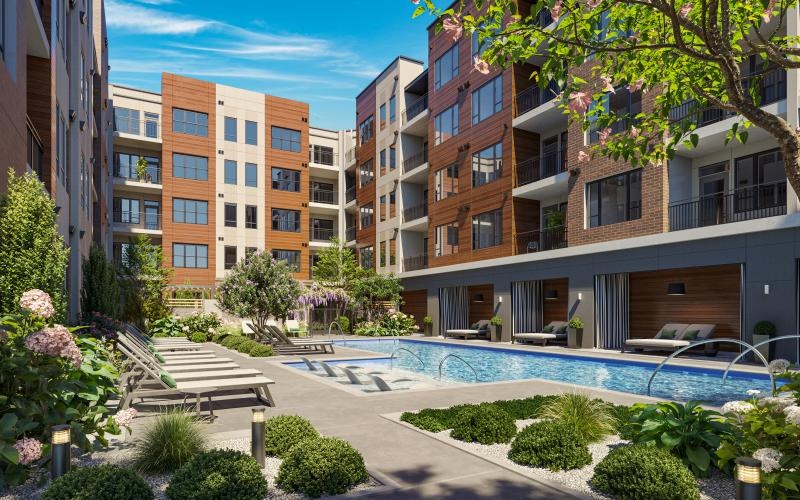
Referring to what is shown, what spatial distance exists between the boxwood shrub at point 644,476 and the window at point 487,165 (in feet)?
75.8

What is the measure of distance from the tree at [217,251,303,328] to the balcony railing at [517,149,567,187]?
11.9 metres

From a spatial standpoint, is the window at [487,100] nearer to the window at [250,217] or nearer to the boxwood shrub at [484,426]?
the window at [250,217]

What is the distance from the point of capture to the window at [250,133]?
42.8m

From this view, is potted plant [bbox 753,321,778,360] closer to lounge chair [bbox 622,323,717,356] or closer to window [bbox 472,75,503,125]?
lounge chair [bbox 622,323,717,356]

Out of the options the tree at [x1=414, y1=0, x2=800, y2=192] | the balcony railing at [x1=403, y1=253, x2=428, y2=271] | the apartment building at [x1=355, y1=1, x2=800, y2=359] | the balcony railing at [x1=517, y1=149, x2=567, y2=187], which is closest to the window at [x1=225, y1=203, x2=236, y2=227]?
the apartment building at [x1=355, y1=1, x2=800, y2=359]

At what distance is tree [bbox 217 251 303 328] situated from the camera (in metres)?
23.1

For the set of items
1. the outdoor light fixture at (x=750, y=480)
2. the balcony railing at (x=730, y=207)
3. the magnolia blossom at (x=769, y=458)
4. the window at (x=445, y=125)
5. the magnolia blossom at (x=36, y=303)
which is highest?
the window at (x=445, y=125)

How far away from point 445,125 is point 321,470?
29223 mm

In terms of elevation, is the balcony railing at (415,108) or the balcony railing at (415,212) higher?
the balcony railing at (415,108)

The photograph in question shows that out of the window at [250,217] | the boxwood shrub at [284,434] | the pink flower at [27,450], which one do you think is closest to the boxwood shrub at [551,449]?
the boxwood shrub at [284,434]

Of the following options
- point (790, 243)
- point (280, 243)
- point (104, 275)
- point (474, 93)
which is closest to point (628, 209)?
point (790, 243)

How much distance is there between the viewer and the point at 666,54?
6965 mm

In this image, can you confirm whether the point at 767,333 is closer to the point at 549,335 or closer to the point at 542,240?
the point at 549,335

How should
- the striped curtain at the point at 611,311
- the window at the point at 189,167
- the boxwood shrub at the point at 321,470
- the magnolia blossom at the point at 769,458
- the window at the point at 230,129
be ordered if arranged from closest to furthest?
the magnolia blossom at the point at 769,458
the boxwood shrub at the point at 321,470
the striped curtain at the point at 611,311
the window at the point at 189,167
the window at the point at 230,129
